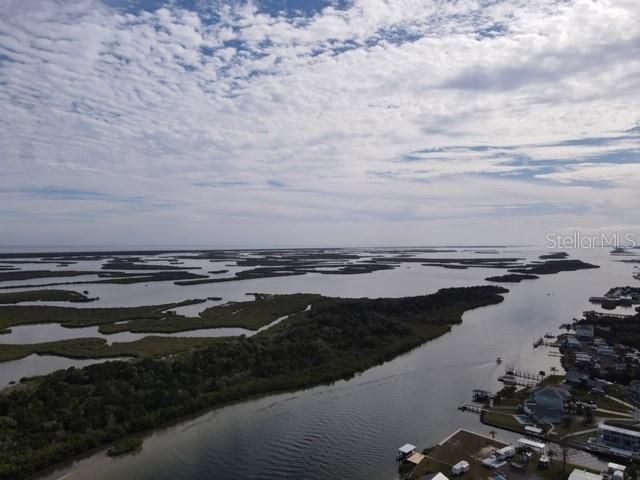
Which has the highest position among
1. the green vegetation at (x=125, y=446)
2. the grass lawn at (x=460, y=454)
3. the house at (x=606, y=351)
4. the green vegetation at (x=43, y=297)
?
the green vegetation at (x=43, y=297)

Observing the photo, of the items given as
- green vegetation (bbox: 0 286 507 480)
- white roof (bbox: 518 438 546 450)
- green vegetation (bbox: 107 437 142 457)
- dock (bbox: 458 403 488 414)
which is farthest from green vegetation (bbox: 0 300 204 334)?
white roof (bbox: 518 438 546 450)

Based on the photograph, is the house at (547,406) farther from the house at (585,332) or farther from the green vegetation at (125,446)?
the house at (585,332)

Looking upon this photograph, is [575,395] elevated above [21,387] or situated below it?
below

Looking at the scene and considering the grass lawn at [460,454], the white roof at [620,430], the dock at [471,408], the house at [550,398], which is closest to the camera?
the grass lawn at [460,454]

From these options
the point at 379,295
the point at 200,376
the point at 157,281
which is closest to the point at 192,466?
the point at 200,376

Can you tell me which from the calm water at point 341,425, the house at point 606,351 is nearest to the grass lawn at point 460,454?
the calm water at point 341,425

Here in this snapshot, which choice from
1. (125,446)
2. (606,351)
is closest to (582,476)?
(125,446)

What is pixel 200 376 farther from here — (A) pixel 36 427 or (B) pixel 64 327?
(B) pixel 64 327
